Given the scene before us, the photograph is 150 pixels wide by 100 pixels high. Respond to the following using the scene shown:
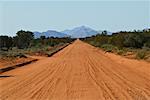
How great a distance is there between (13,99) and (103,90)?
149 inches

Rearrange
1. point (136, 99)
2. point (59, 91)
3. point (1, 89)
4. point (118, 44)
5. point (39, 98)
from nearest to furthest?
point (136, 99)
point (39, 98)
point (59, 91)
point (1, 89)
point (118, 44)

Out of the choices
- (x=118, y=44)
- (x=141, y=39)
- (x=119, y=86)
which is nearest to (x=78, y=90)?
(x=119, y=86)

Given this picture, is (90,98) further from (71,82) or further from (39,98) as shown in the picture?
(71,82)

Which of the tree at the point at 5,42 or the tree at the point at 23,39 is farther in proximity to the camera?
the tree at the point at 23,39

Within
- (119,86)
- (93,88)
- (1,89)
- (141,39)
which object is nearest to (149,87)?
(119,86)

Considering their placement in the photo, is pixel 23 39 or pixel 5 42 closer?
pixel 5 42

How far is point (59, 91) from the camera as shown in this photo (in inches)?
594

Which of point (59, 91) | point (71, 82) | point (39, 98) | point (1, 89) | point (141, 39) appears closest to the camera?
point (39, 98)

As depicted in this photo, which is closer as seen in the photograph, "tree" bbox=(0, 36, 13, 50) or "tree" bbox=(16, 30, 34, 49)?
"tree" bbox=(0, 36, 13, 50)

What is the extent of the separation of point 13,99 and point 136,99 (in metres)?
4.35

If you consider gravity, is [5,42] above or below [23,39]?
below

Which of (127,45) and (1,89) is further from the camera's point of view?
(127,45)

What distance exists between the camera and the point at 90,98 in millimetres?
13117

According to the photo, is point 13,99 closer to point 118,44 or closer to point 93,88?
point 93,88
